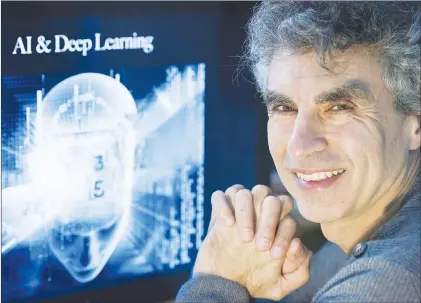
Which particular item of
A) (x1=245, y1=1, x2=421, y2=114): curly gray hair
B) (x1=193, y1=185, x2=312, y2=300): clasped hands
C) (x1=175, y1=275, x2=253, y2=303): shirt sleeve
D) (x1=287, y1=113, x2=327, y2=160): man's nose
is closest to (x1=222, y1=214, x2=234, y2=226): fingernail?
(x1=193, y1=185, x2=312, y2=300): clasped hands

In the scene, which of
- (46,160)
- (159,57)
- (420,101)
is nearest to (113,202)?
(46,160)

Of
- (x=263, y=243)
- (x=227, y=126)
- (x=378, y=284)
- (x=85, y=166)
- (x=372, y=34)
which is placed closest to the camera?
(x=378, y=284)

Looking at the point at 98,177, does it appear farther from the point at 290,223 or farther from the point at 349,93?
the point at 349,93

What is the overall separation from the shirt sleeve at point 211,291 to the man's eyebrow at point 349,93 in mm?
379

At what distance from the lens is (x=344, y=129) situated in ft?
5.86

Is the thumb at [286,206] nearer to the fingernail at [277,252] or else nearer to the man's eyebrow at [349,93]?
the fingernail at [277,252]

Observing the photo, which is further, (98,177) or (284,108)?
(98,177)

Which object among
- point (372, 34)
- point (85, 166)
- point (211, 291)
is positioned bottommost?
point (211, 291)

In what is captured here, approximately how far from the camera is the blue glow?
199 centimetres

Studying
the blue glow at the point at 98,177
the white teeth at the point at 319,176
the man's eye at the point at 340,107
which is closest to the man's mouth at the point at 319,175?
the white teeth at the point at 319,176

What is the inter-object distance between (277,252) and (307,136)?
10.3 inches

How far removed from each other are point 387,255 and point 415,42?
16.3 inches

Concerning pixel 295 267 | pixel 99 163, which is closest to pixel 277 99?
pixel 295 267

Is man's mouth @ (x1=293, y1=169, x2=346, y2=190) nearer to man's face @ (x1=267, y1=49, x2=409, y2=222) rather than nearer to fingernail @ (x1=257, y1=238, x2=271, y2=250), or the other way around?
man's face @ (x1=267, y1=49, x2=409, y2=222)
